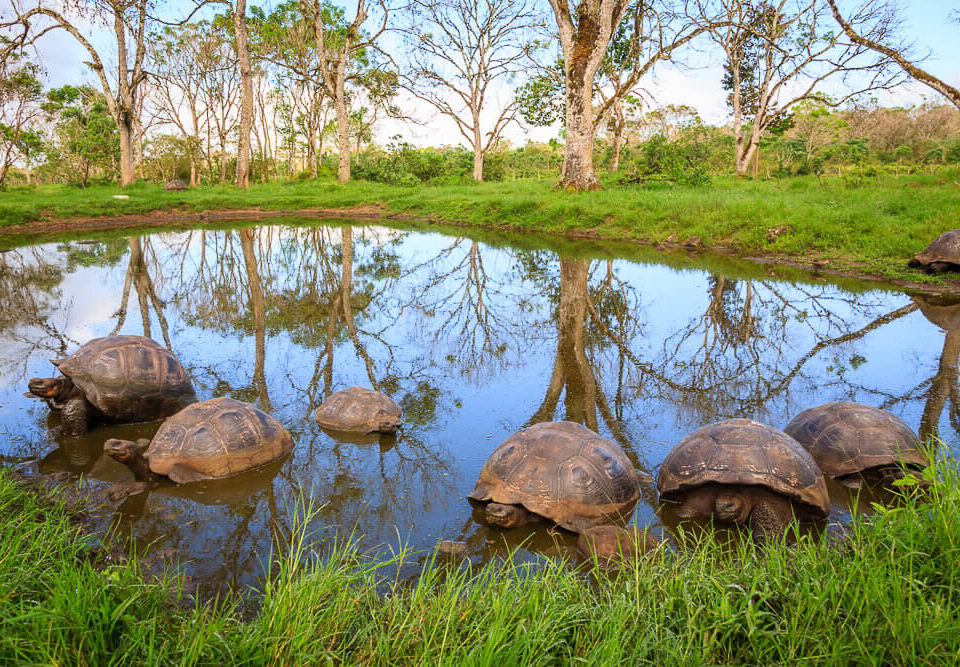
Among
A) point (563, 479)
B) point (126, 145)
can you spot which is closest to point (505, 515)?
point (563, 479)

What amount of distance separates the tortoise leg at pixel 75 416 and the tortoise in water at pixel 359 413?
2012 millimetres

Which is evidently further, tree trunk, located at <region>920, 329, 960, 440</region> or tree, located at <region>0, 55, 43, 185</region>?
tree, located at <region>0, 55, 43, 185</region>

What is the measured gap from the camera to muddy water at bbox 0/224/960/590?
382 cm

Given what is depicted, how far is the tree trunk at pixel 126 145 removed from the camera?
24969mm

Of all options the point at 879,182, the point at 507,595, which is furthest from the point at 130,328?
the point at 879,182

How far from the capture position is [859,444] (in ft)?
13.7

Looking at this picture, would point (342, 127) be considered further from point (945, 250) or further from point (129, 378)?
point (129, 378)

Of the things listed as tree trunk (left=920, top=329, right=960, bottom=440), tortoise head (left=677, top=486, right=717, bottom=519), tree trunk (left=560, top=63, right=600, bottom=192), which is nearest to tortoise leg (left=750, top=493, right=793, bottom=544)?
tortoise head (left=677, top=486, right=717, bottom=519)

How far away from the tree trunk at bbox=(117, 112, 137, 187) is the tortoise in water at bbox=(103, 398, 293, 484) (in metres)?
26.1

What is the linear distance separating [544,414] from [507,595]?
3018mm

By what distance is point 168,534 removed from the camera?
351 cm

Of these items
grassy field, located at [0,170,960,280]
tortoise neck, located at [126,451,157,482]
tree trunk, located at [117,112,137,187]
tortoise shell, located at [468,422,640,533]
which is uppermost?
tree trunk, located at [117,112,137,187]

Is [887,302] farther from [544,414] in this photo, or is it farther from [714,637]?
[714,637]

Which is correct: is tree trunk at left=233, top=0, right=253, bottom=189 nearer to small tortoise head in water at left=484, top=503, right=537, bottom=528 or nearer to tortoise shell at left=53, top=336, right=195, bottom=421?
tortoise shell at left=53, top=336, right=195, bottom=421
